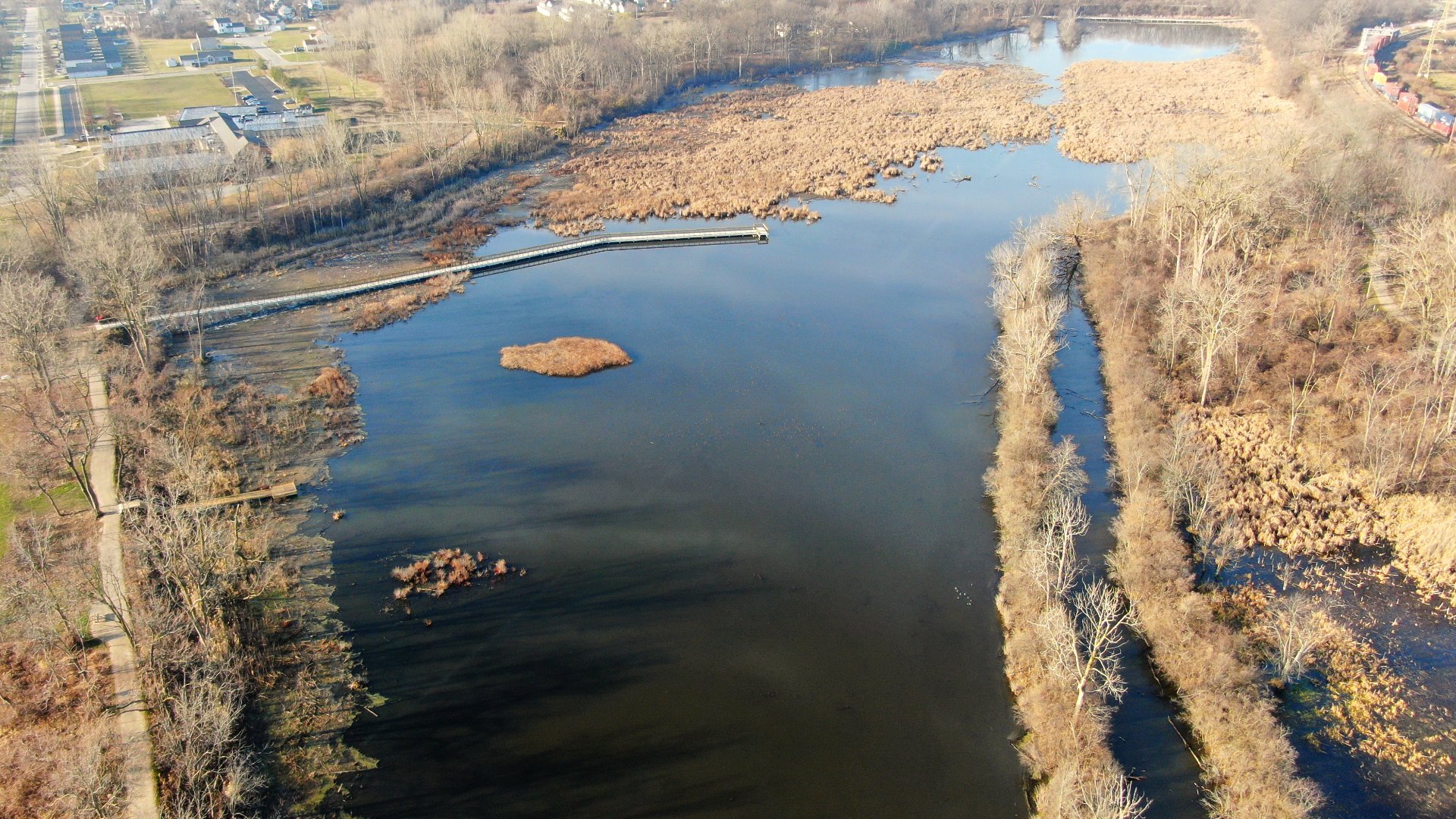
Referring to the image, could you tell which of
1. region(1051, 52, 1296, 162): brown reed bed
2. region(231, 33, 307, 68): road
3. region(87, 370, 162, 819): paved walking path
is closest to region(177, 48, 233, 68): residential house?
region(231, 33, 307, 68): road

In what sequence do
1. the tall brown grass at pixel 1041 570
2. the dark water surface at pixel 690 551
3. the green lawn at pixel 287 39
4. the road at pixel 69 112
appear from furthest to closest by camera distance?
the green lawn at pixel 287 39, the road at pixel 69 112, the dark water surface at pixel 690 551, the tall brown grass at pixel 1041 570

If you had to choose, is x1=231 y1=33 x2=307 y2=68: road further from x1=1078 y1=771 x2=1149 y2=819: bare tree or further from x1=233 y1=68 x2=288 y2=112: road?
x1=1078 y1=771 x2=1149 y2=819: bare tree

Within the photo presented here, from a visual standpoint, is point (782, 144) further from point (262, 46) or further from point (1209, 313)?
point (262, 46)

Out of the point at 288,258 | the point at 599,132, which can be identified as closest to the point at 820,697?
the point at 288,258

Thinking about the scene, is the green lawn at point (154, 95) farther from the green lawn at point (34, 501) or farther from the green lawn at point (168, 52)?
the green lawn at point (34, 501)

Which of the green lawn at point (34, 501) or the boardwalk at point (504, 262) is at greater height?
the boardwalk at point (504, 262)

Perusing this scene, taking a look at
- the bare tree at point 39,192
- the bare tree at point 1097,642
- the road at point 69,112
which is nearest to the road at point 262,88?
the road at point 69,112
